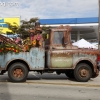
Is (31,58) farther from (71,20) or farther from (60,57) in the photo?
(71,20)

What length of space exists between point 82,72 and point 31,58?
2306mm

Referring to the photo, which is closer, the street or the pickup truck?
the street

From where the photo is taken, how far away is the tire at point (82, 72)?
36.6 feet

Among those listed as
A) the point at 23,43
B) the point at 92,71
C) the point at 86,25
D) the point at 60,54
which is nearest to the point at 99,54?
the point at 92,71

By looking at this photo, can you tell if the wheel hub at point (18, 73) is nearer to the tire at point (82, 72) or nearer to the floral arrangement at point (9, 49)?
the floral arrangement at point (9, 49)

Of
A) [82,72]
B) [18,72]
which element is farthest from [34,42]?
[82,72]

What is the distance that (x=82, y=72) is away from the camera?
11.2 metres

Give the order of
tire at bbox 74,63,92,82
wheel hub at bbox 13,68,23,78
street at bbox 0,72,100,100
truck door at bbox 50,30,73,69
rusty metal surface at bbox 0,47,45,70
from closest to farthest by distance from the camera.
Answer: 1. street at bbox 0,72,100,100
2. rusty metal surface at bbox 0,47,45,70
3. wheel hub at bbox 13,68,23,78
4. truck door at bbox 50,30,73,69
5. tire at bbox 74,63,92,82

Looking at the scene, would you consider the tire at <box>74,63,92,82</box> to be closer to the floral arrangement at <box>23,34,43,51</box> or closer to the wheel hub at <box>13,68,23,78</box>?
the floral arrangement at <box>23,34,43,51</box>

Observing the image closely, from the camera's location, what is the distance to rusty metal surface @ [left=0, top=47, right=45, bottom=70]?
10.6 meters

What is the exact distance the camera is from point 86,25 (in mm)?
37781

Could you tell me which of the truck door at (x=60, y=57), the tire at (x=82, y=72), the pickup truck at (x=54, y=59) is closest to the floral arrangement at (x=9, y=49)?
the pickup truck at (x=54, y=59)

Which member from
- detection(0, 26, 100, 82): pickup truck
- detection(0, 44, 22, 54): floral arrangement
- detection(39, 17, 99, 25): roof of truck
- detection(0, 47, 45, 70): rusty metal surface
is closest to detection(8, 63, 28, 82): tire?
detection(0, 26, 100, 82): pickup truck

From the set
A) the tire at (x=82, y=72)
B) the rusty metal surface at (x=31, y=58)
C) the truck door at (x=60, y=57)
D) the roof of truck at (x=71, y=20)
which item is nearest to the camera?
the rusty metal surface at (x=31, y=58)
